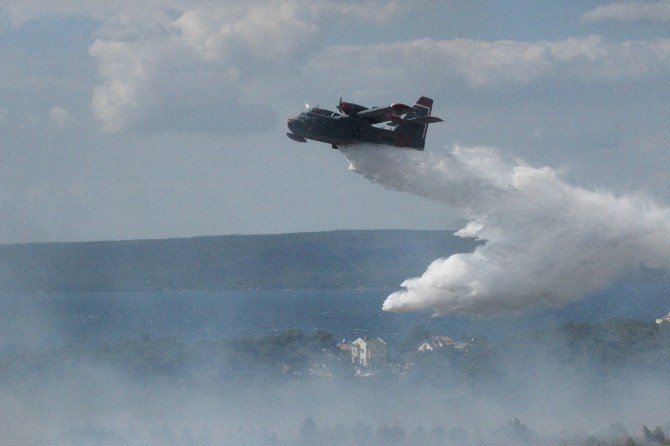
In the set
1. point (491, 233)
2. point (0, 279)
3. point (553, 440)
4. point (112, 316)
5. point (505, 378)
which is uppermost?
point (112, 316)

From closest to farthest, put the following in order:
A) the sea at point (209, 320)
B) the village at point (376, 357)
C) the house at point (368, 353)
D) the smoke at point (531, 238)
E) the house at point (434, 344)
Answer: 1. the smoke at point (531, 238)
2. the village at point (376, 357)
3. the house at point (434, 344)
4. the house at point (368, 353)
5. the sea at point (209, 320)

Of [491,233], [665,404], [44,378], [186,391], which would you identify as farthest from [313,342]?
[491,233]

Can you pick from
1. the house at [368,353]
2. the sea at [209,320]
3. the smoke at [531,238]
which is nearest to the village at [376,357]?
the house at [368,353]

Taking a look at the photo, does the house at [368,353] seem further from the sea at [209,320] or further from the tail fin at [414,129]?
the tail fin at [414,129]

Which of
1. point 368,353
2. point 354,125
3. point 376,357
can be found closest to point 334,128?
point 354,125

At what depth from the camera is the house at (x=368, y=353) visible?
234 ft

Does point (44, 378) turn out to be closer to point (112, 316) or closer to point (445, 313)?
point (445, 313)

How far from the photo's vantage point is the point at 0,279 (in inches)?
2955

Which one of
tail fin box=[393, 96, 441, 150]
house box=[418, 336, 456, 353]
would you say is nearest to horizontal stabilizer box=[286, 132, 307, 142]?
tail fin box=[393, 96, 441, 150]

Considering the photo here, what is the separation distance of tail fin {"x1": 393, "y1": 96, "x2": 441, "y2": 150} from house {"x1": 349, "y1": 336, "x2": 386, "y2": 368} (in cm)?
3439

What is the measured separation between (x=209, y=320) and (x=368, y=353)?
74076 mm

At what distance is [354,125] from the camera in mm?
37031

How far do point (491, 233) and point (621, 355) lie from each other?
97.0 ft

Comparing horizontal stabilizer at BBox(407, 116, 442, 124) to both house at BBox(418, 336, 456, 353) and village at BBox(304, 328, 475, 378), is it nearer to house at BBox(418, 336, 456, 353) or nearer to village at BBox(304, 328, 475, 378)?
village at BBox(304, 328, 475, 378)
